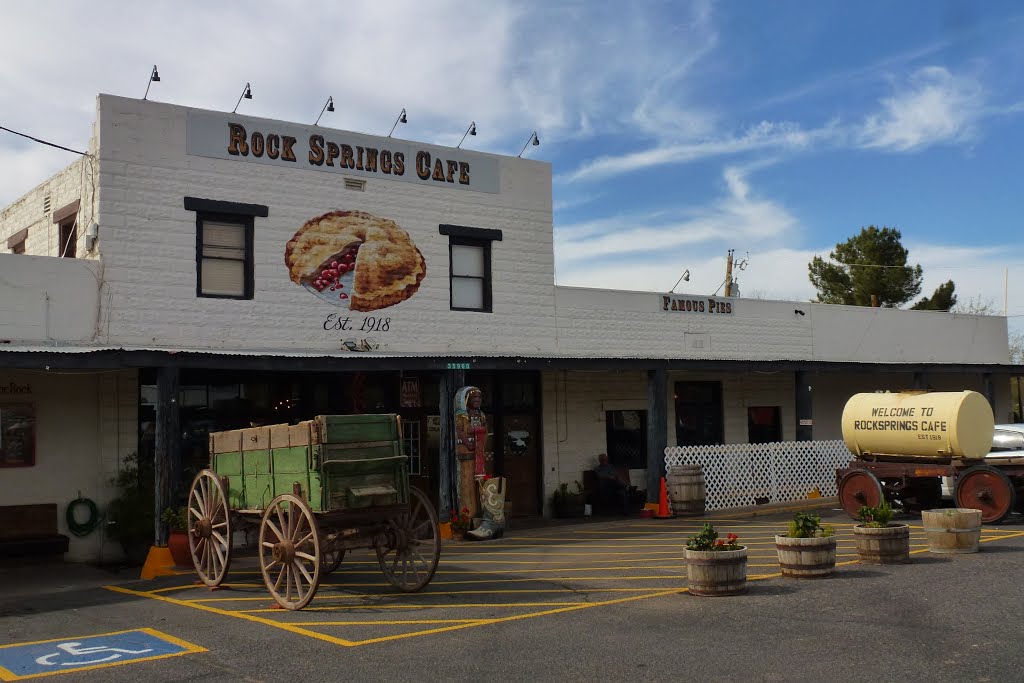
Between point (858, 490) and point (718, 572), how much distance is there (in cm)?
772

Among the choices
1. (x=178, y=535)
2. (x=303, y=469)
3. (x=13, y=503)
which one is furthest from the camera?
(x=13, y=503)

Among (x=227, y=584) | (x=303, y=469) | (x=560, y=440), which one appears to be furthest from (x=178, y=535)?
(x=560, y=440)

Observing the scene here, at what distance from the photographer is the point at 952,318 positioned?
26828 millimetres

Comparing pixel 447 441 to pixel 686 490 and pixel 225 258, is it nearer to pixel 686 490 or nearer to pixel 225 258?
pixel 225 258

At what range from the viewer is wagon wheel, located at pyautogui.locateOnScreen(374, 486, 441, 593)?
35.2 feet

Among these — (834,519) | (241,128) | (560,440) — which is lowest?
(834,519)

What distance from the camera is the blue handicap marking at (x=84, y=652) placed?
7.95 meters

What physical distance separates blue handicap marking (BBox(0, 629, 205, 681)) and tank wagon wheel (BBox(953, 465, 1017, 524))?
485 inches

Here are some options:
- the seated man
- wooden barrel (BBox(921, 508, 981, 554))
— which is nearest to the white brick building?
the seated man

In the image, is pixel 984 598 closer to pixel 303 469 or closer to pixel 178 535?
pixel 303 469

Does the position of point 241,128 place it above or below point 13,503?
above

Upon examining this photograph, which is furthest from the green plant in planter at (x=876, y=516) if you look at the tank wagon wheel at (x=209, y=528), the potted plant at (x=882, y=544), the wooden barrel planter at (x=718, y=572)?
the tank wagon wheel at (x=209, y=528)

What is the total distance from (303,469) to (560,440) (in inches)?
410

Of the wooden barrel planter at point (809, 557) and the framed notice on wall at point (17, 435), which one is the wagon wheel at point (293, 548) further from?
the framed notice on wall at point (17, 435)
